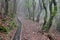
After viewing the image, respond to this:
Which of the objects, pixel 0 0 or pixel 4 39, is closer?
pixel 4 39

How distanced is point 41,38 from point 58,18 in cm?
1521

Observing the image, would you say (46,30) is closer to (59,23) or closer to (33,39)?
(33,39)

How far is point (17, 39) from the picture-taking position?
9656mm

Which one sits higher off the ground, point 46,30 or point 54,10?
point 54,10

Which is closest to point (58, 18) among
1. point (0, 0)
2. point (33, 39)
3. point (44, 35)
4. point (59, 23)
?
point (59, 23)

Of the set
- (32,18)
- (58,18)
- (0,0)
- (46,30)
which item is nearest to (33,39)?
(46,30)

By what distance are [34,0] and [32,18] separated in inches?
162

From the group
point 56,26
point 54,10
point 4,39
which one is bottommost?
point 56,26

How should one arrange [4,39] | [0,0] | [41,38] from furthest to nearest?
1. [0,0]
2. [41,38]
3. [4,39]

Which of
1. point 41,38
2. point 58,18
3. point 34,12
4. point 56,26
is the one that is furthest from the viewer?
point 34,12

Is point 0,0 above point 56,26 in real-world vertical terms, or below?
above

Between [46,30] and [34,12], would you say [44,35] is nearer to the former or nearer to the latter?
[46,30]

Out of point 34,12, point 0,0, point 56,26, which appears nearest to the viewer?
point 0,0

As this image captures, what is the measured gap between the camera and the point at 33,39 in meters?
16.2
